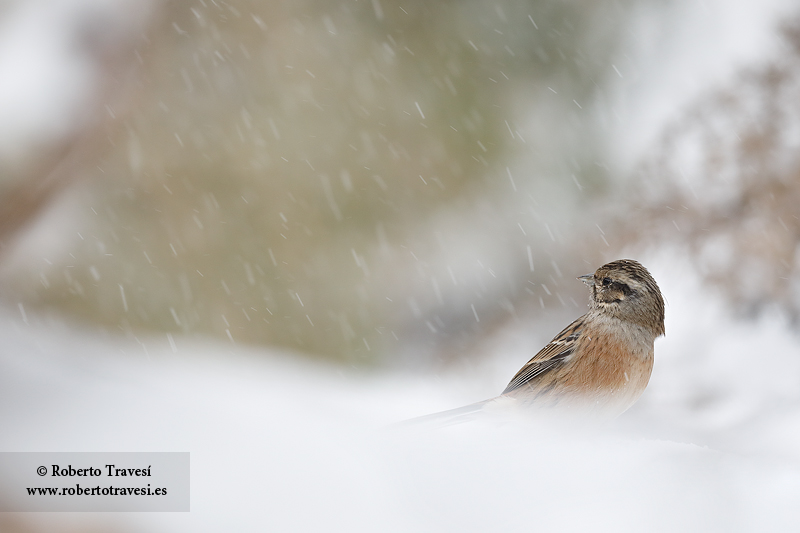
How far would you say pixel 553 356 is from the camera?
223 centimetres

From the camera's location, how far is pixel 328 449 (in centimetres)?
166

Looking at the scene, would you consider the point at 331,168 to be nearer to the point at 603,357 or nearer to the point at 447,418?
the point at 447,418

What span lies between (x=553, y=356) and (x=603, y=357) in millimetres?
230

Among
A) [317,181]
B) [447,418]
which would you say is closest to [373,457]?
[447,418]

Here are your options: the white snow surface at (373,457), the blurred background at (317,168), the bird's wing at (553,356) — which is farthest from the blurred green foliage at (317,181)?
the bird's wing at (553,356)

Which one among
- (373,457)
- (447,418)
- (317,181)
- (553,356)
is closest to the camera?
(373,457)

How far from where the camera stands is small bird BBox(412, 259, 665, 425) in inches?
78.9

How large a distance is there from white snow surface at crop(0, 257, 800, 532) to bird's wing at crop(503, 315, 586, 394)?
8.6 inches

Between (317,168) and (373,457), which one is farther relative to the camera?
(317,168)

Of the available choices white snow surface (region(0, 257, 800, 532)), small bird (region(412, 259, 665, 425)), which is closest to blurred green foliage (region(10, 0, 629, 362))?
white snow surface (region(0, 257, 800, 532))

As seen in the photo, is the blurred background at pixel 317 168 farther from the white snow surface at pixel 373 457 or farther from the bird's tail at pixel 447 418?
the bird's tail at pixel 447 418

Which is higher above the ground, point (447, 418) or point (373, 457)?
point (447, 418)

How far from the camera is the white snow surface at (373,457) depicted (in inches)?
56.1

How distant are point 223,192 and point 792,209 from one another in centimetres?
397
